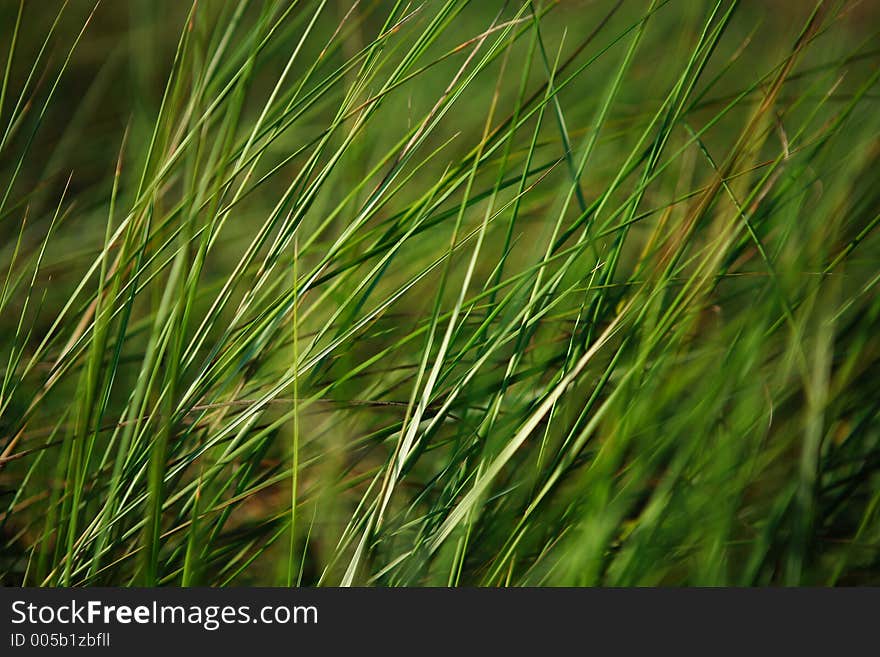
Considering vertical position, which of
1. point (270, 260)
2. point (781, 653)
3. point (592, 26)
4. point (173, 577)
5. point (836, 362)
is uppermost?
point (592, 26)

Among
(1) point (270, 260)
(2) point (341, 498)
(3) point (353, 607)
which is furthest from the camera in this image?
(2) point (341, 498)

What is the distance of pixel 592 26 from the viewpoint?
1202 mm

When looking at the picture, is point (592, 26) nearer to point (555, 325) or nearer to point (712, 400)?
point (555, 325)

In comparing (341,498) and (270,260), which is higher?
(270,260)

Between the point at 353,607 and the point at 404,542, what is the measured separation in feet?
0.37

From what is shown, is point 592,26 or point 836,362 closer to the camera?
point 836,362

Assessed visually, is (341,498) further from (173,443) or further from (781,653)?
(781,653)

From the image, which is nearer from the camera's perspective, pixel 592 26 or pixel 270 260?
pixel 270 260

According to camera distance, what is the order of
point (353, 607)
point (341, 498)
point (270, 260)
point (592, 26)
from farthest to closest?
1. point (592, 26)
2. point (341, 498)
3. point (270, 260)
4. point (353, 607)

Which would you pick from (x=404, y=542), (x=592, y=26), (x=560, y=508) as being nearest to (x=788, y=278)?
(x=560, y=508)

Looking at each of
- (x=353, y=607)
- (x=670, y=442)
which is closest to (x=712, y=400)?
(x=670, y=442)

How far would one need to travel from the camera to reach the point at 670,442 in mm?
514

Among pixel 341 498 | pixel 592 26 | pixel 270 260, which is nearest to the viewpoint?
pixel 270 260

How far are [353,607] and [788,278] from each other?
44 cm
